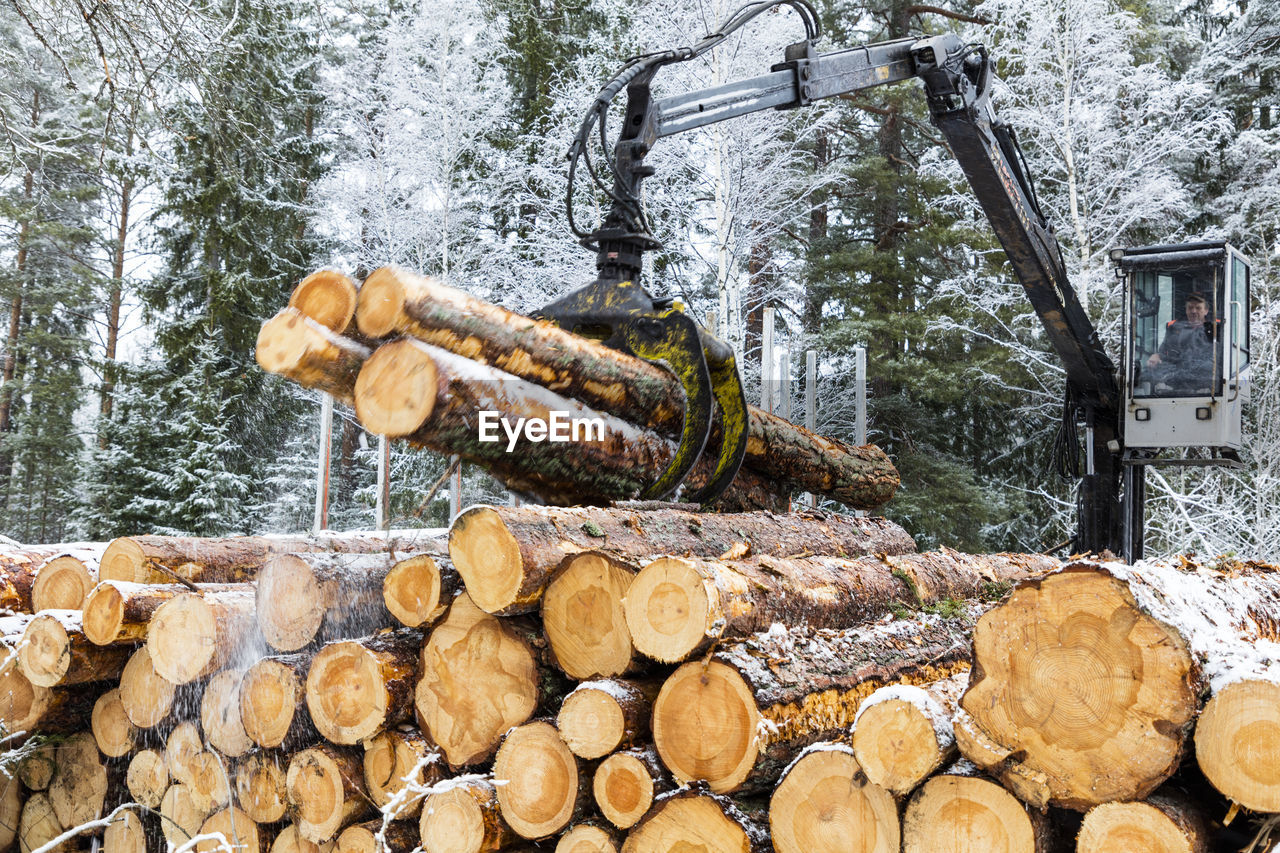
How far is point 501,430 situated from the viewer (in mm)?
3328

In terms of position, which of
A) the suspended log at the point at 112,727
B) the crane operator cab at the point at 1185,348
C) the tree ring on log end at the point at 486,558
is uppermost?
the crane operator cab at the point at 1185,348

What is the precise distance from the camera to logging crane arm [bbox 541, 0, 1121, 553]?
13.3 feet

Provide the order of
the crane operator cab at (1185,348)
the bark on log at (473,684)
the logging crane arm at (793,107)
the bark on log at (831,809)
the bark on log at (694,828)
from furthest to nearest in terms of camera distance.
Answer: the crane operator cab at (1185,348) < the logging crane arm at (793,107) < the bark on log at (473,684) < the bark on log at (694,828) < the bark on log at (831,809)

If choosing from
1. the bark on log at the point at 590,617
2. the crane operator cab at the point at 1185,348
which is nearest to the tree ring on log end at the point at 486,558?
the bark on log at the point at 590,617

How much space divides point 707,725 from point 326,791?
4.54ft

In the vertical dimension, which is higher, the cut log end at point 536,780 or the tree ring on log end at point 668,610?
the tree ring on log end at point 668,610

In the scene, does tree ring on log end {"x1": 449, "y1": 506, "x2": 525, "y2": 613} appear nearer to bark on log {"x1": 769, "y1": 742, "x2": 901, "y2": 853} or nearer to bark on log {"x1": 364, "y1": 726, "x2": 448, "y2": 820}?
bark on log {"x1": 364, "y1": 726, "x2": 448, "y2": 820}

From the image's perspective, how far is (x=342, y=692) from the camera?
3.03m

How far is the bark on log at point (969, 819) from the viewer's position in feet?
6.40

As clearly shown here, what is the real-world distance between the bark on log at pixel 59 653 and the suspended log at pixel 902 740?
2.99 m

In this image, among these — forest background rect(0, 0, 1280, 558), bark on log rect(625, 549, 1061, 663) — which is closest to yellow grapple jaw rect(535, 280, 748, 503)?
bark on log rect(625, 549, 1061, 663)

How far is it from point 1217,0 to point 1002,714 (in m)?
18.6

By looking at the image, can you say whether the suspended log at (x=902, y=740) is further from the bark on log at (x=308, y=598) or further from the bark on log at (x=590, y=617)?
the bark on log at (x=308, y=598)

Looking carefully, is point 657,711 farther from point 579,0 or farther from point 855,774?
point 579,0
